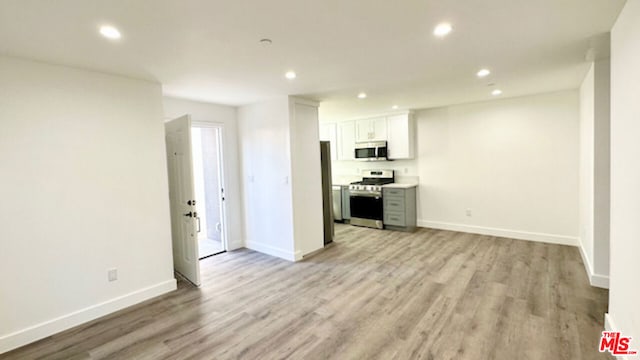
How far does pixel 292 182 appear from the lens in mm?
4367

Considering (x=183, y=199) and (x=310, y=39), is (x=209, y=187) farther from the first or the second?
(x=310, y=39)

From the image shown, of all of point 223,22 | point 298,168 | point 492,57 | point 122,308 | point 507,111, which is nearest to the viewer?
point 223,22

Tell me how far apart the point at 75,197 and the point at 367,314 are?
2.95 metres

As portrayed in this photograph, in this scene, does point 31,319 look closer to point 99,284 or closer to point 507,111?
point 99,284

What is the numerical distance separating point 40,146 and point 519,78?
510 centimetres

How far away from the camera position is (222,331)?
8.73 feet

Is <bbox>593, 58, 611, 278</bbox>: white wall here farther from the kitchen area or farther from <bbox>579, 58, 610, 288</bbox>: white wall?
the kitchen area

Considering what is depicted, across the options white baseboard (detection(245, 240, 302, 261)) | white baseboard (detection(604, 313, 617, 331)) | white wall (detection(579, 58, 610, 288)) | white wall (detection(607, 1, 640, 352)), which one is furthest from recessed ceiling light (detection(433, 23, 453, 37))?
white baseboard (detection(245, 240, 302, 261))

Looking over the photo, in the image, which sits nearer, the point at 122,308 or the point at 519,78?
the point at 122,308

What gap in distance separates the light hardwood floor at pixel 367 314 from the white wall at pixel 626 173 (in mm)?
527

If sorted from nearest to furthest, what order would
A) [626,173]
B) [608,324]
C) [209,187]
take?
[626,173]
[608,324]
[209,187]

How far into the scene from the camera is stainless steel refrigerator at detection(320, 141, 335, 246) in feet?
17.0

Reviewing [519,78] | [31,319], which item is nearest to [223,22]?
[31,319]

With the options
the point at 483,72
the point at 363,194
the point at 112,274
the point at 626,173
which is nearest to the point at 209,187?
the point at 112,274
